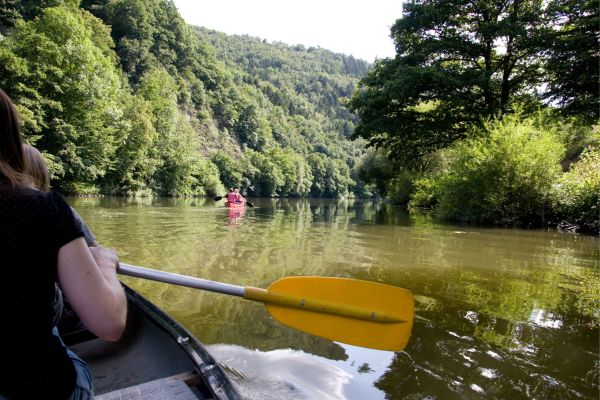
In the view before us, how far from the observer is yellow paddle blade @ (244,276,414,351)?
2.81 metres

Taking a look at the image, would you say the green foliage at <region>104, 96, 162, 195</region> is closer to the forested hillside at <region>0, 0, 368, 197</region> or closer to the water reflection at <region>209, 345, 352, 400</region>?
the forested hillside at <region>0, 0, 368, 197</region>

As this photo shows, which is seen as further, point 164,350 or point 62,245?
point 164,350

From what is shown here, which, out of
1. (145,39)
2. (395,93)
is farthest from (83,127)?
(145,39)

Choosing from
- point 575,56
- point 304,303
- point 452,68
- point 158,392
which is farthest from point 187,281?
point 452,68

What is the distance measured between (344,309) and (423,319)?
1.98 m

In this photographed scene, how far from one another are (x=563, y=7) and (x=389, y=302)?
16.7m

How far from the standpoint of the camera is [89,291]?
122cm

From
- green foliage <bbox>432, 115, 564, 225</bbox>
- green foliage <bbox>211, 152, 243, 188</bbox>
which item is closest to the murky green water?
green foliage <bbox>432, 115, 564, 225</bbox>

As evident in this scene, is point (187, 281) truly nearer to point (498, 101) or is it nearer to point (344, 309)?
point (344, 309)

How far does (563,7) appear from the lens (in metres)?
15.2

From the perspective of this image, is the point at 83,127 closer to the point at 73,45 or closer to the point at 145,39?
the point at 73,45

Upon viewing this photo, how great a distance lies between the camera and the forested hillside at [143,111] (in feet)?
85.5

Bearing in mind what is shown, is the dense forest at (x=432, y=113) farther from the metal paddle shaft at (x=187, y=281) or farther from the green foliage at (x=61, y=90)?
the metal paddle shaft at (x=187, y=281)

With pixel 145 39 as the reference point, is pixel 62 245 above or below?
below
